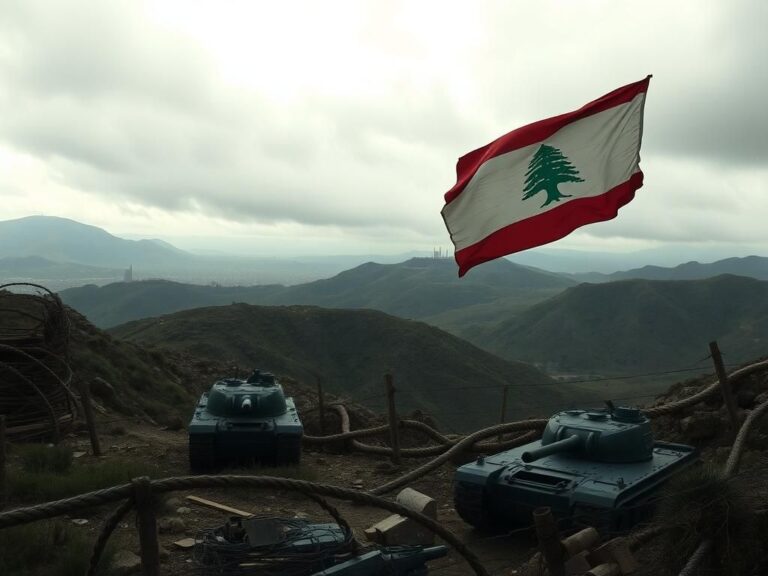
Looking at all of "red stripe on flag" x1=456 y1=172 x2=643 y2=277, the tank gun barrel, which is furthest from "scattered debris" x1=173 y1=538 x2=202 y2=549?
"red stripe on flag" x1=456 y1=172 x2=643 y2=277

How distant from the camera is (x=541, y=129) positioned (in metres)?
8.60

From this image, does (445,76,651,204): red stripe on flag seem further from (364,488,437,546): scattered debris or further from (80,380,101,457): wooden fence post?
(80,380,101,457): wooden fence post

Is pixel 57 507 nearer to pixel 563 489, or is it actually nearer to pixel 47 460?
pixel 563 489

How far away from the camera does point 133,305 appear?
144 metres

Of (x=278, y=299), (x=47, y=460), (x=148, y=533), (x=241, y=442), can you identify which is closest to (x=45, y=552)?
(x=148, y=533)

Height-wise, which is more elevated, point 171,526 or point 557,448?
point 557,448

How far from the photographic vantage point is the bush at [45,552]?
621 cm

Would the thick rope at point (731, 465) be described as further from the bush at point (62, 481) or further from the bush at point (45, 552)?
the bush at point (62, 481)

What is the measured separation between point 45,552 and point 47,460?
4.03m

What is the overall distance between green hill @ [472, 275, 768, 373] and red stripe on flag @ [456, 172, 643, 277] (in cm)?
8807

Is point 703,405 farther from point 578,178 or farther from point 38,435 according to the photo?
point 38,435

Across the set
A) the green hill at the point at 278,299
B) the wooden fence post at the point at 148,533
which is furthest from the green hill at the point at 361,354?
the green hill at the point at 278,299

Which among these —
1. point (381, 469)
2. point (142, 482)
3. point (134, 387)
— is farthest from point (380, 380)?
point (142, 482)

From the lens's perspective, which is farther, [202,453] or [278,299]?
[278,299]
